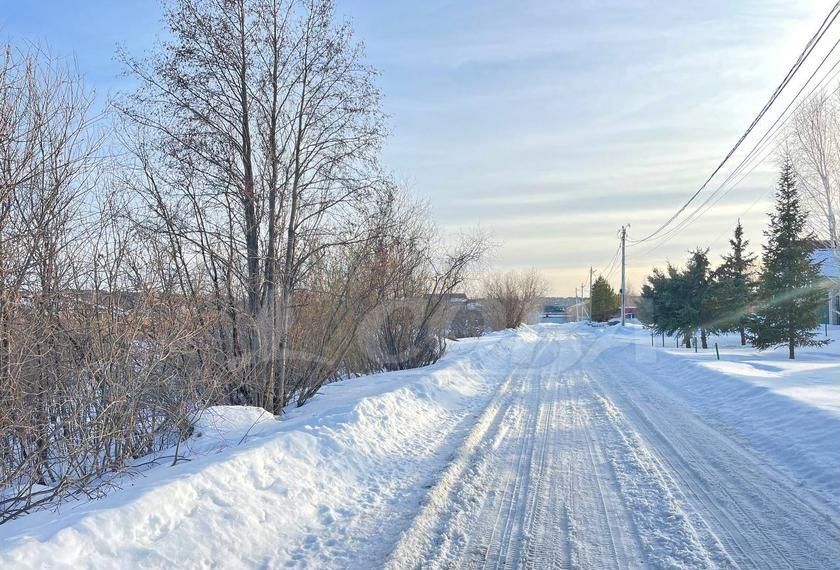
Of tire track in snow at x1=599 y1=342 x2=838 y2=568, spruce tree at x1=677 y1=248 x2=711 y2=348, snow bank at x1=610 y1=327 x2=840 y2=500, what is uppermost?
spruce tree at x1=677 y1=248 x2=711 y2=348

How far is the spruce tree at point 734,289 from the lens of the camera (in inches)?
1033

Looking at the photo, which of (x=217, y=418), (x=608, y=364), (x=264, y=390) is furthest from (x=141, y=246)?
(x=608, y=364)

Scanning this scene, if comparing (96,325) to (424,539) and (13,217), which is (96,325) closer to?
(13,217)

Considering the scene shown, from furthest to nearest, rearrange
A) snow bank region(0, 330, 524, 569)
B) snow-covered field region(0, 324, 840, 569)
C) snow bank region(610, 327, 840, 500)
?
snow bank region(610, 327, 840, 500)
snow-covered field region(0, 324, 840, 569)
snow bank region(0, 330, 524, 569)

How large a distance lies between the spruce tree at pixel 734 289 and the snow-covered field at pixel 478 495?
1764 centimetres

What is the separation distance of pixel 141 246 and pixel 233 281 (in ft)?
9.09

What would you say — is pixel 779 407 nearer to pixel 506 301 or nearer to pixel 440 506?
pixel 440 506

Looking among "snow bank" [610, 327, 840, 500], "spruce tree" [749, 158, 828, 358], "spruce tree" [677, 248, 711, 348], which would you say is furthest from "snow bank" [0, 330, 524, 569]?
"spruce tree" [677, 248, 711, 348]

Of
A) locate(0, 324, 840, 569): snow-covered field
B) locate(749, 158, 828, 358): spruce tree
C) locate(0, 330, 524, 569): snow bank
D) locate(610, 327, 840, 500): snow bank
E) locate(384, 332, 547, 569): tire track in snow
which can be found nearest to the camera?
locate(0, 330, 524, 569): snow bank

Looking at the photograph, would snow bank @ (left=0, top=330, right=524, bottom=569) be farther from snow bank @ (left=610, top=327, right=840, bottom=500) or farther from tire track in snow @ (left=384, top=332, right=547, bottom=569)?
snow bank @ (left=610, top=327, right=840, bottom=500)

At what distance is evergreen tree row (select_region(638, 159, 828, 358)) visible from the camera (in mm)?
22938

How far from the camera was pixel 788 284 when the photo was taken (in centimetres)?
2311

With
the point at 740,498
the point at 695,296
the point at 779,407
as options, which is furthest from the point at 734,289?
the point at 740,498

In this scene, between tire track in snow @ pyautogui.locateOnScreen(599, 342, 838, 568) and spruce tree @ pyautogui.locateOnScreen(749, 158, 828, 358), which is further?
spruce tree @ pyautogui.locateOnScreen(749, 158, 828, 358)
